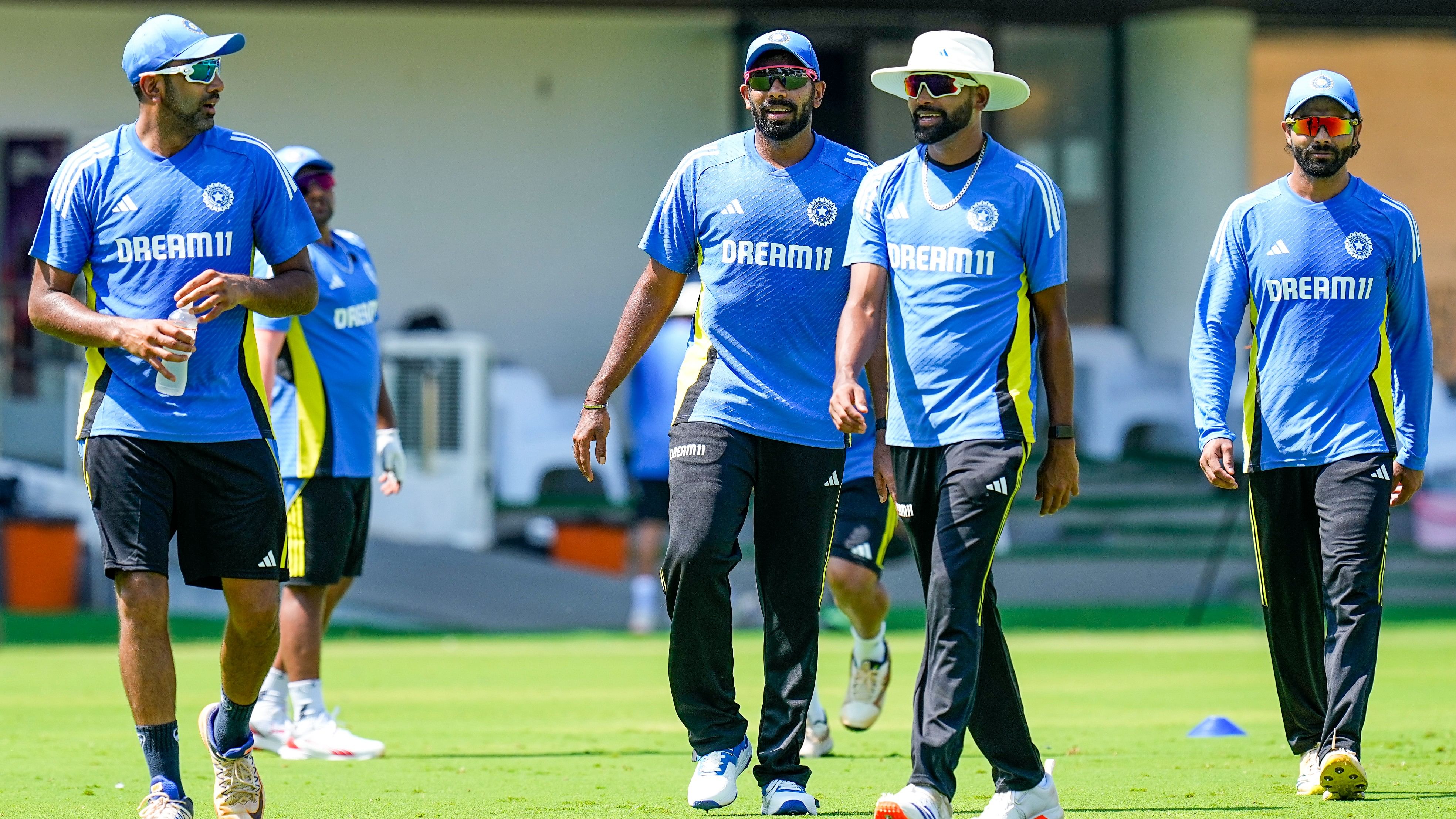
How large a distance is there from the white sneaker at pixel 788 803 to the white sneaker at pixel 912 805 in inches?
20.9

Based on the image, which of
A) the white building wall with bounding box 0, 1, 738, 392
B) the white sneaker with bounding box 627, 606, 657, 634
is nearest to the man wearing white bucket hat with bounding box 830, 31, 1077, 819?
the white sneaker with bounding box 627, 606, 657, 634

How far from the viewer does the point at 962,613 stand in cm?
541

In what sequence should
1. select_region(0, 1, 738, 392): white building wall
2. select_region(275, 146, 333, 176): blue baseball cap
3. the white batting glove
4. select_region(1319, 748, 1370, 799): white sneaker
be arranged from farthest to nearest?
select_region(0, 1, 738, 392): white building wall, the white batting glove, select_region(275, 146, 333, 176): blue baseball cap, select_region(1319, 748, 1370, 799): white sneaker

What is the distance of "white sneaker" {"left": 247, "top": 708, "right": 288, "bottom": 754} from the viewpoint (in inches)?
303

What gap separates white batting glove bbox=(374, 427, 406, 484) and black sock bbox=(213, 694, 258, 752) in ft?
8.19

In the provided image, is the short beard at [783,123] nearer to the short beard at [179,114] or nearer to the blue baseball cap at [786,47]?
the blue baseball cap at [786,47]

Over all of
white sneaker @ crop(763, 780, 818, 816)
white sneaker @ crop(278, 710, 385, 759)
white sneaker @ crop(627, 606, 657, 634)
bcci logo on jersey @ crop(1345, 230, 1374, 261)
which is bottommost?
white sneaker @ crop(627, 606, 657, 634)

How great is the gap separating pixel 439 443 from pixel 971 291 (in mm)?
12141

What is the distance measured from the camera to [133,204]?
5.54 m

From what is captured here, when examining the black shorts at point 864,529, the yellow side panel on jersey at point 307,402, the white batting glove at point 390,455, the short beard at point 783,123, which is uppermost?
the short beard at point 783,123

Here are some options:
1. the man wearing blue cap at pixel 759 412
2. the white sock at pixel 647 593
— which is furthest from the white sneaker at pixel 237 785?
the white sock at pixel 647 593

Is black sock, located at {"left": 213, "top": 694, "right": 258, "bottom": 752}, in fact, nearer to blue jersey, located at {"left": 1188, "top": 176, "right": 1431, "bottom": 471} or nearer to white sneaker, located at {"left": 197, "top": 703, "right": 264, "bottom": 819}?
white sneaker, located at {"left": 197, "top": 703, "right": 264, "bottom": 819}

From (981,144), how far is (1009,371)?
687mm

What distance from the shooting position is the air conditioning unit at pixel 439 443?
56.3 ft
